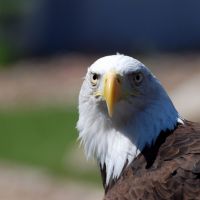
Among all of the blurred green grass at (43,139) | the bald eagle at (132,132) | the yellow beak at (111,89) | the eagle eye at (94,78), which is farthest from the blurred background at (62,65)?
the yellow beak at (111,89)

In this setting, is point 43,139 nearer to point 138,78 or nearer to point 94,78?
point 94,78

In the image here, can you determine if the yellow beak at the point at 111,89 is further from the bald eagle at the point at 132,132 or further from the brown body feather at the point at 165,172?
the brown body feather at the point at 165,172

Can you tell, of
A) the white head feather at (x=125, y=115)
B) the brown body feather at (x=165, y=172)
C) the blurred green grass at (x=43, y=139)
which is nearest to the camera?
the brown body feather at (x=165, y=172)

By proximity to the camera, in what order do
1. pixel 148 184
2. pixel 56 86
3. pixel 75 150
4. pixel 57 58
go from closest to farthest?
pixel 148 184
pixel 75 150
pixel 56 86
pixel 57 58

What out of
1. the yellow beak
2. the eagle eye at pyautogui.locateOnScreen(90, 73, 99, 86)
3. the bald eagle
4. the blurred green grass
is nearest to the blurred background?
the blurred green grass

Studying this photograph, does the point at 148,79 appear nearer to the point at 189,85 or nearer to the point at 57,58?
the point at 189,85

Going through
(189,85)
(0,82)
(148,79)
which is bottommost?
(0,82)

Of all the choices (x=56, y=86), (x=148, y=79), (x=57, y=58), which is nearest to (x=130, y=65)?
(x=148, y=79)

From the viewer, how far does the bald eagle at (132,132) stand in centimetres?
598

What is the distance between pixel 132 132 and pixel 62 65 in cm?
1594

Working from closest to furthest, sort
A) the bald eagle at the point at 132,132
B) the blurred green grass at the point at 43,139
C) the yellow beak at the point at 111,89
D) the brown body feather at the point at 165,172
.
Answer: the brown body feather at the point at 165,172
the bald eagle at the point at 132,132
the yellow beak at the point at 111,89
the blurred green grass at the point at 43,139

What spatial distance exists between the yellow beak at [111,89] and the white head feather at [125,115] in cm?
7

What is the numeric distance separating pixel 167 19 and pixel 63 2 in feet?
9.49

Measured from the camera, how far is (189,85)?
48.3 feet
